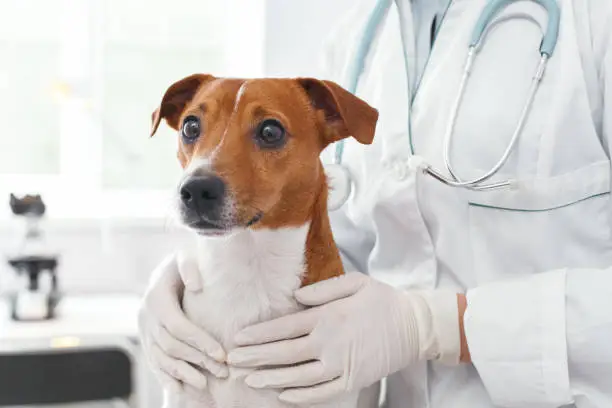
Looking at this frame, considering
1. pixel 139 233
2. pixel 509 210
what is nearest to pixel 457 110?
pixel 509 210

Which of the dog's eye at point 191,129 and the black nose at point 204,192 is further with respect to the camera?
the dog's eye at point 191,129

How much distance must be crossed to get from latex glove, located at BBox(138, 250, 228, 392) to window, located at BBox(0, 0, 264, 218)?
1.39 m

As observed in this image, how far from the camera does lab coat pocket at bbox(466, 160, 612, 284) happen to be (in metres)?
0.99

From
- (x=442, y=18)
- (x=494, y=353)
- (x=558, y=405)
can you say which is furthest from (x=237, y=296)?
(x=442, y=18)

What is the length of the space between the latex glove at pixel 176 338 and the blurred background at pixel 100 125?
725mm

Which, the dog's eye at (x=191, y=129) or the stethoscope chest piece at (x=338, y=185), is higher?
the dog's eye at (x=191, y=129)

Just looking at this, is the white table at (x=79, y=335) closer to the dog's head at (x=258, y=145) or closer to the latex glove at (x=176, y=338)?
the latex glove at (x=176, y=338)

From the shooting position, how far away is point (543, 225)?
100 cm

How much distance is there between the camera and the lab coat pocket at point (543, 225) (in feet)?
3.24

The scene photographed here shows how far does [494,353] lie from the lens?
971 mm

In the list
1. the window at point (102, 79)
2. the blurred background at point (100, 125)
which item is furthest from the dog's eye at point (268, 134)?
the window at point (102, 79)

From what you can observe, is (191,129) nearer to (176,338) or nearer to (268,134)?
(268,134)

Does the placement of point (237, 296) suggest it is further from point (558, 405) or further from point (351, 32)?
point (351, 32)

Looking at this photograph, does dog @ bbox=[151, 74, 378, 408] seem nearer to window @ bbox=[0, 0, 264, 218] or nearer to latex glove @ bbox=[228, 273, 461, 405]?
latex glove @ bbox=[228, 273, 461, 405]
